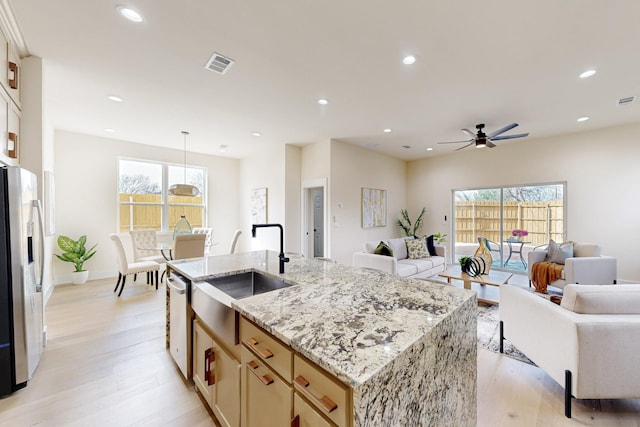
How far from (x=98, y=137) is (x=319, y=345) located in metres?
6.44

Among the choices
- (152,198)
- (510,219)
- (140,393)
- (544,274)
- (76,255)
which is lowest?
(140,393)

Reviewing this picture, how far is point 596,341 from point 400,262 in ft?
9.85

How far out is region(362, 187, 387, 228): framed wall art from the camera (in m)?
6.03

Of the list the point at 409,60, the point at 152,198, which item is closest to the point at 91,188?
the point at 152,198

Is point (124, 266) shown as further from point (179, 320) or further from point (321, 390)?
point (321, 390)

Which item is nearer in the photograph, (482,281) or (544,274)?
(482,281)

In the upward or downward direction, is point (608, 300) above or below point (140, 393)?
above

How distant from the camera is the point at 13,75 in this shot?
7.50 ft

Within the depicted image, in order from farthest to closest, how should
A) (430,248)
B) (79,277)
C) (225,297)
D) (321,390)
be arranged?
(430,248) < (79,277) < (225,297) < (321,390)

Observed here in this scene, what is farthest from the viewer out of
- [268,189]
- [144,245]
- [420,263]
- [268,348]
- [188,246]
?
[268,189]

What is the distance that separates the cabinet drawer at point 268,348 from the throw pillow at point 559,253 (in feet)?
16.9

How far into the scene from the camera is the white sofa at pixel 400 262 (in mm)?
4056

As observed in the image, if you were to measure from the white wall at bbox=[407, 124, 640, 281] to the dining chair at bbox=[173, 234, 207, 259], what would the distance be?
20.2 feet

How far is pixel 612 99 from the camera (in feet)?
11.3
